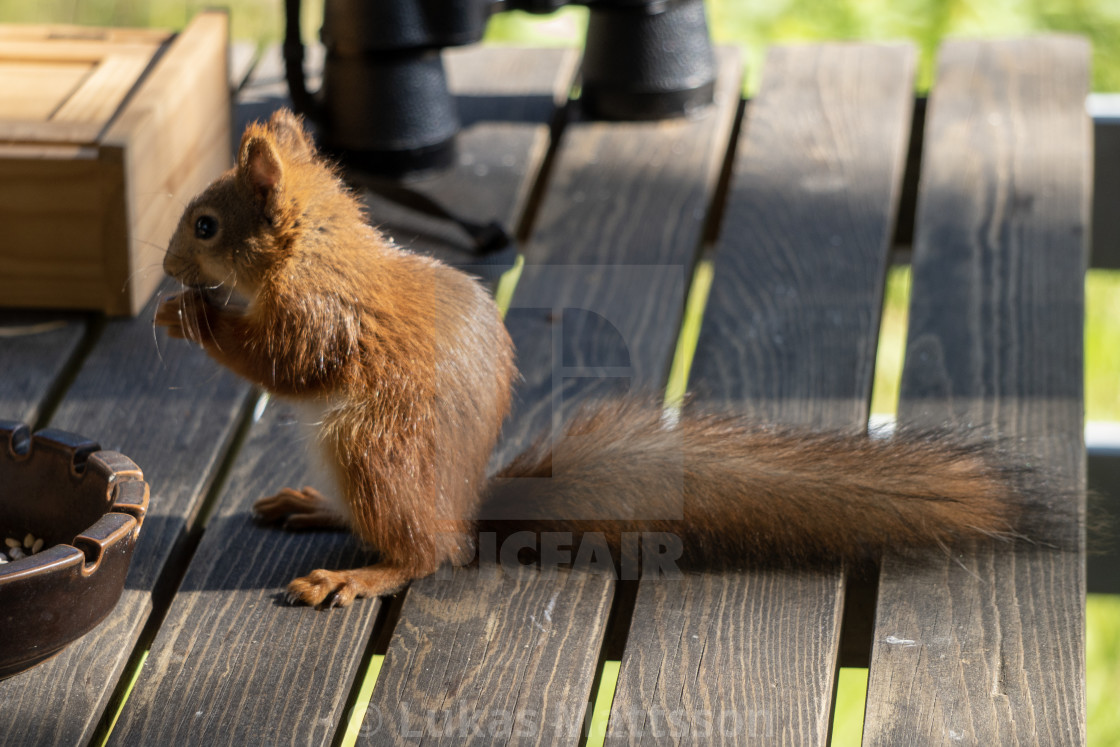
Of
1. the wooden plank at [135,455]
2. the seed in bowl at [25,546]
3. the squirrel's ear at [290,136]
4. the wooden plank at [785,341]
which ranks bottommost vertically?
the wooden plank at [135,455]

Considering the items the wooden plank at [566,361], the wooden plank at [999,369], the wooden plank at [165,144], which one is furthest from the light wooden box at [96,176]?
the wooden plank at [999,369]

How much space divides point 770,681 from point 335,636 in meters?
0.40

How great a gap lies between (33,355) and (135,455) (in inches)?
10.8

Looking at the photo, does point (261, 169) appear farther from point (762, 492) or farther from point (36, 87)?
point (36, 87)

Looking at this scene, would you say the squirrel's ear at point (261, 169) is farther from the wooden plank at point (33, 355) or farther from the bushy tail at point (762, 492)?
the wooden plank at point (33, 355)

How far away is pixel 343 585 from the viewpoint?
1306 millimetres

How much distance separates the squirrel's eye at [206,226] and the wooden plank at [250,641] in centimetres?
20

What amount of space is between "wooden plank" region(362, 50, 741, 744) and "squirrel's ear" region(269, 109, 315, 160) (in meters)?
0.43

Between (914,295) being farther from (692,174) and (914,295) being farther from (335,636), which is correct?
(335,636)

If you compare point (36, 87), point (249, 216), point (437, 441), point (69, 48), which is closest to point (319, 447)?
point (437, 441)

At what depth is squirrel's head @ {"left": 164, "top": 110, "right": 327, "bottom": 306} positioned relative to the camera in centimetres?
125

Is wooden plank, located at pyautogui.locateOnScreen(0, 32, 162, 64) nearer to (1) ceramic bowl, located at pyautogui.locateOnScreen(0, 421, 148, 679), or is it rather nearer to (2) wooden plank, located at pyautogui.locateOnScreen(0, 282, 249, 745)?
(2) wooden plank, located at pyautogui.locateOnScreen(0, 282, 249, 745)

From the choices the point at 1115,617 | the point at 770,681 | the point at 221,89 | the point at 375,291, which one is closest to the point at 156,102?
the point at 221,89

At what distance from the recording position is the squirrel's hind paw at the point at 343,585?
1298 millimetres
